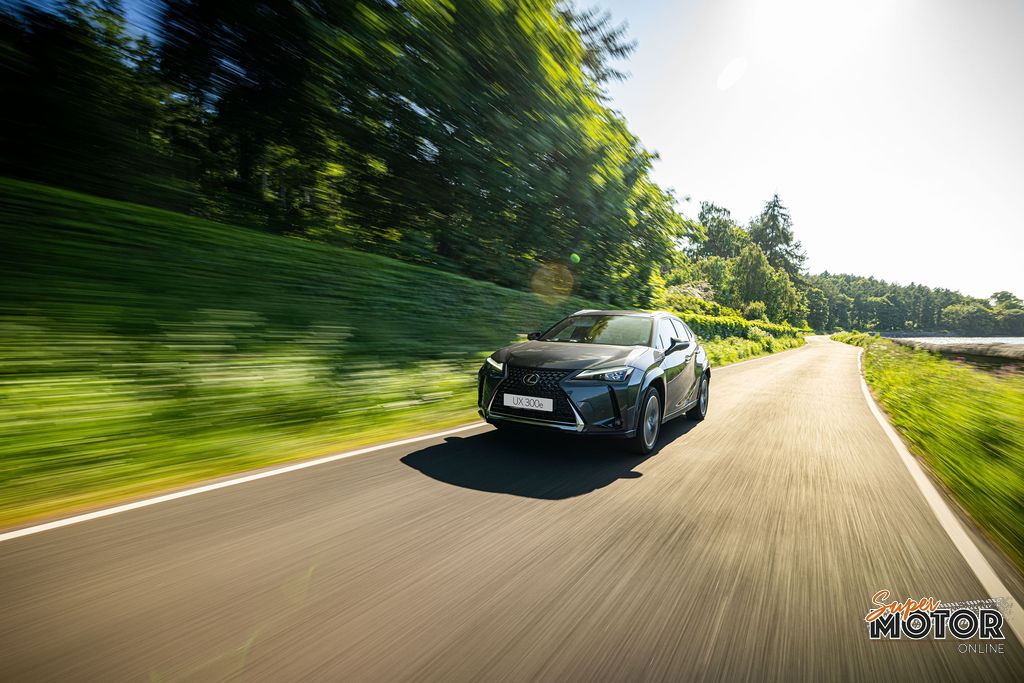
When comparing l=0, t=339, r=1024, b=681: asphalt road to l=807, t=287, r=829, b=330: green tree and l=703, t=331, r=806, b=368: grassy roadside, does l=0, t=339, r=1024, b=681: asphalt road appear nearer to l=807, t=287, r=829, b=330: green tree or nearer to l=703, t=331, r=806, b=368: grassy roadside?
l=703, t=331, r=806, b=368: grassy roadside

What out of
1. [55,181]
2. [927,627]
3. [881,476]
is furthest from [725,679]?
[55,181]

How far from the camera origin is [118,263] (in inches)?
193

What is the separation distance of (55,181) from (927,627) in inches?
313

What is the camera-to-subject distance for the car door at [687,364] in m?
6.90

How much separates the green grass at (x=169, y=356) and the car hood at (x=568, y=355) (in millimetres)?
1796

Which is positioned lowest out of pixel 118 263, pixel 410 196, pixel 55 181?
pixel 118 263

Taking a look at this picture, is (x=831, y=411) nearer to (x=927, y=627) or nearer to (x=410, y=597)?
(x=927, y=627)

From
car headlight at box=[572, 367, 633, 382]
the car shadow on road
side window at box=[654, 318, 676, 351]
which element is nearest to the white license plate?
car headlight at box=[572, 367, 633, 382]

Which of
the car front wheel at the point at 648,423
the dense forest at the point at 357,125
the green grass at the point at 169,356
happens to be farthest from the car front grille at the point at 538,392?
the dense forest at the point at 357,125

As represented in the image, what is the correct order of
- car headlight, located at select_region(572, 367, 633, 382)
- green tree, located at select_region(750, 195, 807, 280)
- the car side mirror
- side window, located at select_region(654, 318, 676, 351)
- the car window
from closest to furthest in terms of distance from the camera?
car headlight, located at select_region(572, 367, 633, 382) < side window, located at select_region(654, 318, 676, 351) < the car side mirror < the car window < green tree, located at select_region(750, 195, 807, 280)

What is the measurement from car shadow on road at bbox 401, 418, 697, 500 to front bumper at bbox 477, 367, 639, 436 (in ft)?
1.12

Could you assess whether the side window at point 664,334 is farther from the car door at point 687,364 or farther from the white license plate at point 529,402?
the white license plate at point 529,402

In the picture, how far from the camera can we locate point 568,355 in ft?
17.7

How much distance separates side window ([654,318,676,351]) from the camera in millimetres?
6329
